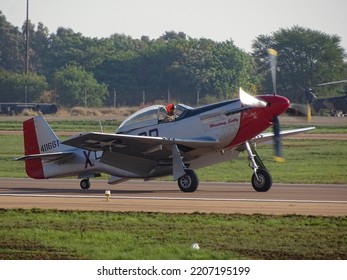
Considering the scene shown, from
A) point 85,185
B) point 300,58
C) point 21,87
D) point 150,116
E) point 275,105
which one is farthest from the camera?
point 21,87

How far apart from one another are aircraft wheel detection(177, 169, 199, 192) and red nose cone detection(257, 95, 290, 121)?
2.53 metres

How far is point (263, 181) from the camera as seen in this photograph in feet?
82.2

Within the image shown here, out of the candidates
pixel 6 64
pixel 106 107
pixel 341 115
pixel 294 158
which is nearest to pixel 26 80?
pixel 106 107

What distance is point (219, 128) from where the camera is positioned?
25250 mm

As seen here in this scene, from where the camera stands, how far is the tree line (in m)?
67.0

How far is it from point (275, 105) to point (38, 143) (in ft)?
23.6

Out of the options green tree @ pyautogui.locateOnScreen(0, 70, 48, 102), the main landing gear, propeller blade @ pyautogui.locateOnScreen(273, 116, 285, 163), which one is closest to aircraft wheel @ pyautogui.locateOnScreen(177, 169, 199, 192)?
the main landing gear

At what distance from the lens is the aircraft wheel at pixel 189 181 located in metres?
25.0

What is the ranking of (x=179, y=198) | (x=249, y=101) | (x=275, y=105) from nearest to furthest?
(x=179, y=198) < (x=249, y=101) < (x=275, y=105)

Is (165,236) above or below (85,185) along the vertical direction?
below

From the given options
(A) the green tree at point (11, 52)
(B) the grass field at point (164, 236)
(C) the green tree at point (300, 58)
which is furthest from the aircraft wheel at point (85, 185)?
(A) the green tree at point (11, 52)

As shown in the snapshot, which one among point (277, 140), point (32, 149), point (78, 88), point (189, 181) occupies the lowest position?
point (189, 181)

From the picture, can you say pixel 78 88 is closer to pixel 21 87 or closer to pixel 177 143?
pixel 21 87

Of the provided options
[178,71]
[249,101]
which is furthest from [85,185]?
[178,71]
